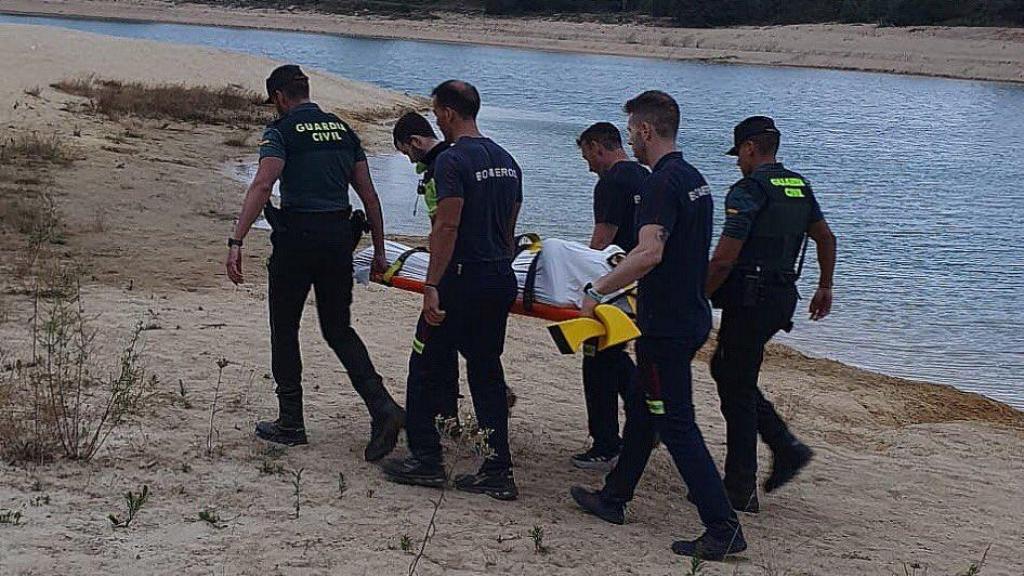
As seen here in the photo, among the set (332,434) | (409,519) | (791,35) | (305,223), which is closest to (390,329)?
(332,434)

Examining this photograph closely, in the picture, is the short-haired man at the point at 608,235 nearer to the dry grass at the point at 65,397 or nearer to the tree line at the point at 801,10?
the dry grass at the point at 65,397

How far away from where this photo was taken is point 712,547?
5336 mm

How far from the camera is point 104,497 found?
Result: 5.20 m

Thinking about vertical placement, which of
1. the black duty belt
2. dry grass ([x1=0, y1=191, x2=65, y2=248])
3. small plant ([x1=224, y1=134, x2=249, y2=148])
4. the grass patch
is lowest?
small plant ([x1=224, y1=134, x2=249, y2=148])

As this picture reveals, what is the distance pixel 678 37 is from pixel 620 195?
198ft

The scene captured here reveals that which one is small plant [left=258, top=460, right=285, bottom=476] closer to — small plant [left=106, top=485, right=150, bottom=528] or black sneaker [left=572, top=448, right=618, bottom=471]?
small plant [left=106, top=485, right=150, bottom=528]

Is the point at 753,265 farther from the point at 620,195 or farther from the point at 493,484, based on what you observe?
the point at 493,484

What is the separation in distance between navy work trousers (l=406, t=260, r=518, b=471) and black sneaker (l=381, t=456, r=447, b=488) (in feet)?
0.12

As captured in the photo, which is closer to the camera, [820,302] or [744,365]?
[744,365]

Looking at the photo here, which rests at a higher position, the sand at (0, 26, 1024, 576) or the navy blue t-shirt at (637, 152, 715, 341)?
the navy blue t-shirt at (637, 152, 715, 341)

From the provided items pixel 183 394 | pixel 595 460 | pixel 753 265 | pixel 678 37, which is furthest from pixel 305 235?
pixel 678 37

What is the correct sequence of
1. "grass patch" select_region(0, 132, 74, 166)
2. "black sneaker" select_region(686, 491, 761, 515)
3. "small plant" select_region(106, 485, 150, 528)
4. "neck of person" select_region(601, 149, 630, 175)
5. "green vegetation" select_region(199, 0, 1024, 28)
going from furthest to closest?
"green vegetation" select_region(199, 0, 1024, 28), "grass patch" select_region(0, 132, 74, 166), "neck of person" select_region(601, 149, 630, 175), "black sneaker" select_region(686, 491, 761, 515), "small plant" select_region(106, 485, 150, 528)

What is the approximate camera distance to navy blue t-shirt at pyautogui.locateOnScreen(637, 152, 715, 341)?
5.11 metres

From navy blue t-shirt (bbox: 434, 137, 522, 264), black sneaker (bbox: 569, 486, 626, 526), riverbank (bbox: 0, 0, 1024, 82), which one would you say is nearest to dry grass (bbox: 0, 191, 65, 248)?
navy blue t-shirt (bbox: 434, 137, 522, 264)
